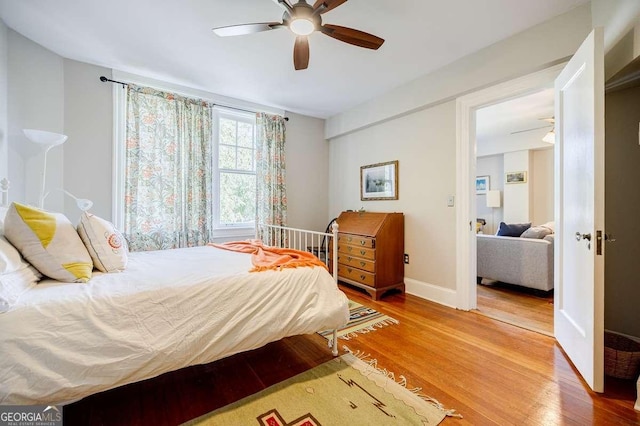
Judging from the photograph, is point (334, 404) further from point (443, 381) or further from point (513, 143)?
point (513, 143)

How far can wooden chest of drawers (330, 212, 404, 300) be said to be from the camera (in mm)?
3121

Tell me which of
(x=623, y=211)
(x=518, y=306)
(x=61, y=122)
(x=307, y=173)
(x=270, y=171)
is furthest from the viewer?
(x=307, y=173)

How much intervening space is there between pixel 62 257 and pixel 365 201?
3263 millimetres

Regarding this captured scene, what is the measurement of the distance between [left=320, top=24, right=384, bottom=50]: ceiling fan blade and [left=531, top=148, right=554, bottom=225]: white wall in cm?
525

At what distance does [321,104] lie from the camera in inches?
153

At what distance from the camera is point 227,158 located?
3.62 metres

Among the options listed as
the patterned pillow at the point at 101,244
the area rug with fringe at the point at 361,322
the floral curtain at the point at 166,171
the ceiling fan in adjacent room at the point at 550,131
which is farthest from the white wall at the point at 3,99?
the ceiling fan in adjacent room at the point at 550,131

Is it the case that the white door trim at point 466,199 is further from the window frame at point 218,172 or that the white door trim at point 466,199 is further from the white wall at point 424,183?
the window frame at point 218,172

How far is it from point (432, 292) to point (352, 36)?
2647mm

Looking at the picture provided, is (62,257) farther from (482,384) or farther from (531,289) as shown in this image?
(531,289)

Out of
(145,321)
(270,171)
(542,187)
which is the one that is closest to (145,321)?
(145,321)

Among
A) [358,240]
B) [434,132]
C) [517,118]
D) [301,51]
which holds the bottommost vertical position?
[358,240]

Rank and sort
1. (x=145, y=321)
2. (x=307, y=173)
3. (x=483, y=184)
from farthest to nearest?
1. (x=483, y=184)
2. (x=307, y=173)
3. (x=145, y=321)

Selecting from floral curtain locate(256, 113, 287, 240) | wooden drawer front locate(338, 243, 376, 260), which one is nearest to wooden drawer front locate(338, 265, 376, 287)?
wooden drawer front locate(338, 243, 376, 260)
